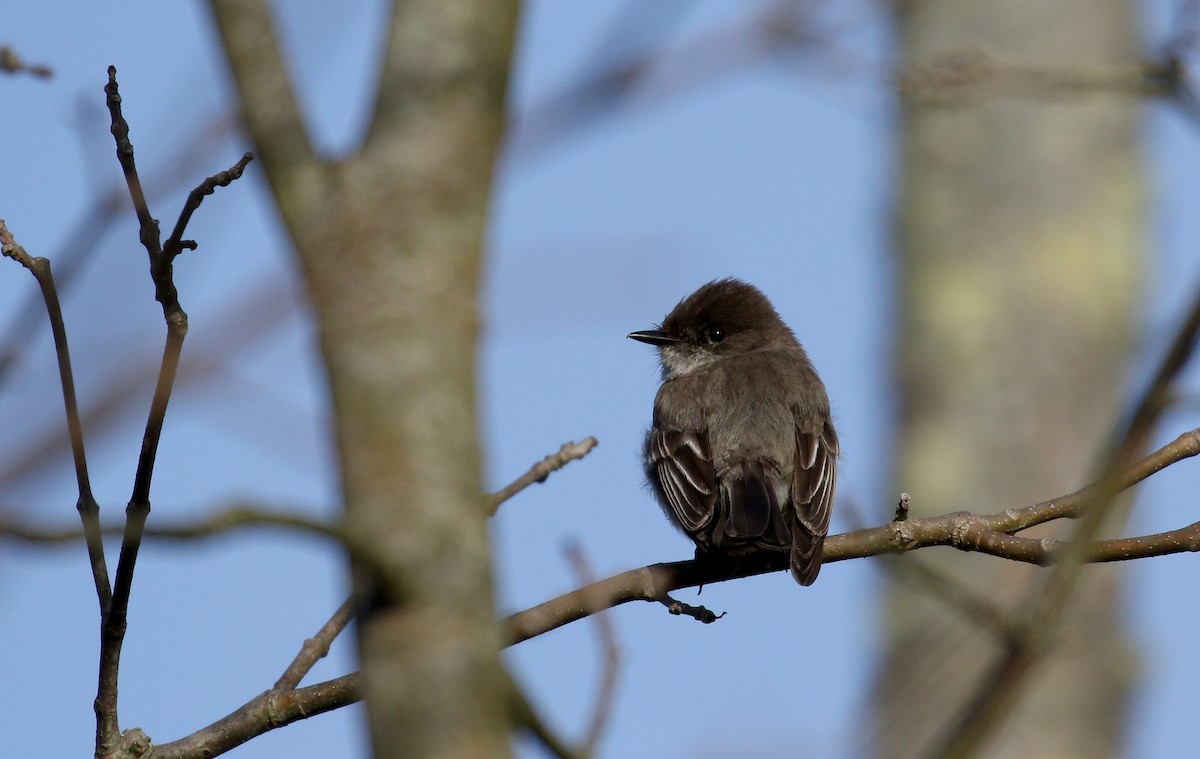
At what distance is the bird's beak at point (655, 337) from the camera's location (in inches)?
269

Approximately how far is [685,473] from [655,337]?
1646 mm

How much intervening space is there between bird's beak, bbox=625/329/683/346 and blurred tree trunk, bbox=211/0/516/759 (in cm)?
423

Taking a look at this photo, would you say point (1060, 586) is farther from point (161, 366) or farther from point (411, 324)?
point (161, 366)

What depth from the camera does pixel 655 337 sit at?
683cm

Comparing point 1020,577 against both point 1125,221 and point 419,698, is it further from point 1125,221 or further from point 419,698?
Answer: point 1125,221

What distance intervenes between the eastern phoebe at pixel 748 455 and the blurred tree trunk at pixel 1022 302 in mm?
2419

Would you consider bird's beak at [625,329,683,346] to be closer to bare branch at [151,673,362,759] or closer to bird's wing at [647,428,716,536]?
bird's wing at [647,428,716,536]

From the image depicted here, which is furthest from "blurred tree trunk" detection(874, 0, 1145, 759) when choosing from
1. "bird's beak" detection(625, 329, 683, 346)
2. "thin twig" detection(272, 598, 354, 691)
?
"thin twig" detection(272, 598, 354, 691)

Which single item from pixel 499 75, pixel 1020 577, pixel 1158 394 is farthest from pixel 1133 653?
pixel 1158 394

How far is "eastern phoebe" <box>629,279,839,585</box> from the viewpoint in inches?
185

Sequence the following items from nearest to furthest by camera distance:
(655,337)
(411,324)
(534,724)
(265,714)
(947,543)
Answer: (534,724)
(411,324)
(265,714)
(947,543)
(655,337)

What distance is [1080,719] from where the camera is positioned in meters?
8.09

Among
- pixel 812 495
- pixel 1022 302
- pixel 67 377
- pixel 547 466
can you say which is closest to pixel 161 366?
pixel 67 377

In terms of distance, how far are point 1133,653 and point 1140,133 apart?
3500mm
